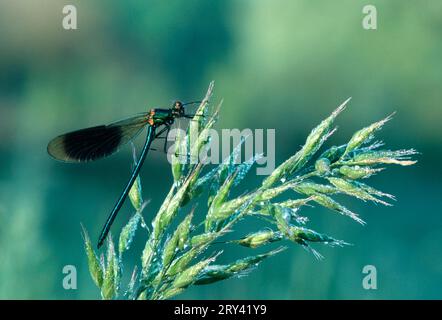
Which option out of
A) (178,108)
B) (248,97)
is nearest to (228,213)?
(178,108)

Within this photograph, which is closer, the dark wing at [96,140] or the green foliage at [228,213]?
the green foliage at [228,213]

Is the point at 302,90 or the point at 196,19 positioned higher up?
the point at 196,19

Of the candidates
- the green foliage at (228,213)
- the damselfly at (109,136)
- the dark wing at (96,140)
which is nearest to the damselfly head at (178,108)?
the damselfly at (109,136)

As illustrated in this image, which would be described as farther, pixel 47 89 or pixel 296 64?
pixel 296 64

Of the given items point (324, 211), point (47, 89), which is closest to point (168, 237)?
point (324, 211)

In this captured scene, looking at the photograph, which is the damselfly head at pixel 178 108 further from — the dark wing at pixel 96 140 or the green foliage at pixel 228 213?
the green foliage at pixel 228 213

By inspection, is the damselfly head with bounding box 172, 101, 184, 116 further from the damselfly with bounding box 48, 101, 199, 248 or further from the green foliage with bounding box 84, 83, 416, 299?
the green foliage with bounding box 84, 83, 416, 299
